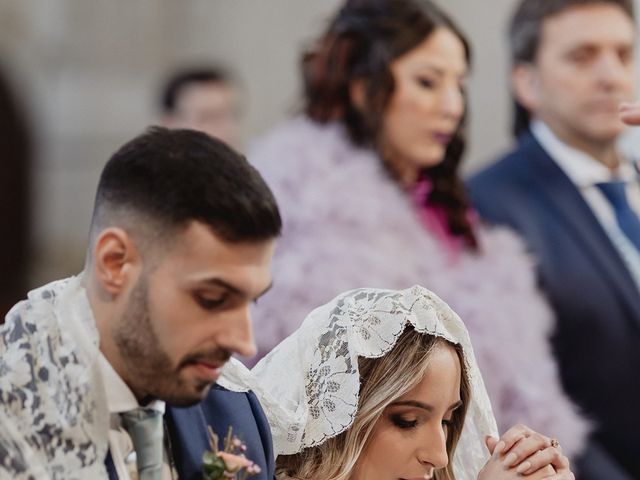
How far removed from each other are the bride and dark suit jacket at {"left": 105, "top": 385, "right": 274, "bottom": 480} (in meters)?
0.07

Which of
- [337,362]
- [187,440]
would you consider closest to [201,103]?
[337,362]

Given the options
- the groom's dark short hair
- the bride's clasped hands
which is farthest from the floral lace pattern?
the bride's clasped hands

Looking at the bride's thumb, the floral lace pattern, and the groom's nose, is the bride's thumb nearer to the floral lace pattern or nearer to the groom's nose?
the groom's nose

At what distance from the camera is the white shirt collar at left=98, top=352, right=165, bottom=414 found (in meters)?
2.36

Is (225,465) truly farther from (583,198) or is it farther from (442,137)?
(583,198)

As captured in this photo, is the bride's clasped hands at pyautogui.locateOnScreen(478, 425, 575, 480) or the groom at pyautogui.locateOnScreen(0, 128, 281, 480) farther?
the bride's clasped hands at pyautogui.locateOnScreen(478, 425, 575, 480)

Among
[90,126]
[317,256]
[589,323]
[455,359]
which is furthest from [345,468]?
[90,126]

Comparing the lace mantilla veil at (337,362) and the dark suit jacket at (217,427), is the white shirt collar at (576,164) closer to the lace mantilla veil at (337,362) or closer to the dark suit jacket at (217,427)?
the lace mantilla veil at (337,362)

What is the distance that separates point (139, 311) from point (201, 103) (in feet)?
12.5

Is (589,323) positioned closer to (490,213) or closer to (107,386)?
(490,213)

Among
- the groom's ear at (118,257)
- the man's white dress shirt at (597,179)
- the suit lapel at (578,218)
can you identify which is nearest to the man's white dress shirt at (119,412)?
the groom's ear at (118,257)

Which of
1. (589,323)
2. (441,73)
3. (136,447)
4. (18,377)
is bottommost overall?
(589,323)

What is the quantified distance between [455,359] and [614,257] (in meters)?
1.54

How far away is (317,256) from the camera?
3.79m
